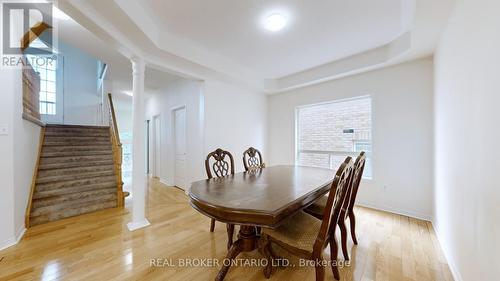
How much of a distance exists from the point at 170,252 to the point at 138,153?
1387mm

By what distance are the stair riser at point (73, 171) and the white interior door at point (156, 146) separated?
1.94 metres

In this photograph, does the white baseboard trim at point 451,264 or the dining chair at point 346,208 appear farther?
the dining chair at point 346,208

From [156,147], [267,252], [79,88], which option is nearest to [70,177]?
[156,147]

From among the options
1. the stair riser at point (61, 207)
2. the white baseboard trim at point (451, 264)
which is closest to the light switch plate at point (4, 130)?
the stair riser at point (61, 207)

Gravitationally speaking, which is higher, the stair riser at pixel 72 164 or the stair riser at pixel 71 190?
the stair riser at pixel 72 164

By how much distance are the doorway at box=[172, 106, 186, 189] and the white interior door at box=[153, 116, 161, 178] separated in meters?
1.18

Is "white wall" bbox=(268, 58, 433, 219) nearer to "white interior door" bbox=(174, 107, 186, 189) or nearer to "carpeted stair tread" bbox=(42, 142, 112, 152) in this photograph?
"white interior door" bbox=(174, 107, 186, 189)

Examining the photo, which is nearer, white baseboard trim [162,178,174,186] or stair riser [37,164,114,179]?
stair riser [37,164,114,179]

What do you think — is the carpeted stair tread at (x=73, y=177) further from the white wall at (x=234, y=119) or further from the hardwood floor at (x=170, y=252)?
the white wall at (x=234, y=119)

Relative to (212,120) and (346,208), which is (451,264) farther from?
(212,120)

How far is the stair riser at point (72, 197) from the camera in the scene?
267 cm

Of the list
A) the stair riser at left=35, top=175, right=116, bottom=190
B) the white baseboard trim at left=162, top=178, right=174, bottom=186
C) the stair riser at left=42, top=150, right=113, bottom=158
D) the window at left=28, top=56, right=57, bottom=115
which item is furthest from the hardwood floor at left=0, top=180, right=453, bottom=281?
the window at left=28, top=56, right=57, bottom=115

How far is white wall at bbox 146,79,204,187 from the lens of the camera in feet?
12.4

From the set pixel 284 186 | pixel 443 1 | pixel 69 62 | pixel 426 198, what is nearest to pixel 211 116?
pixel 284 186
